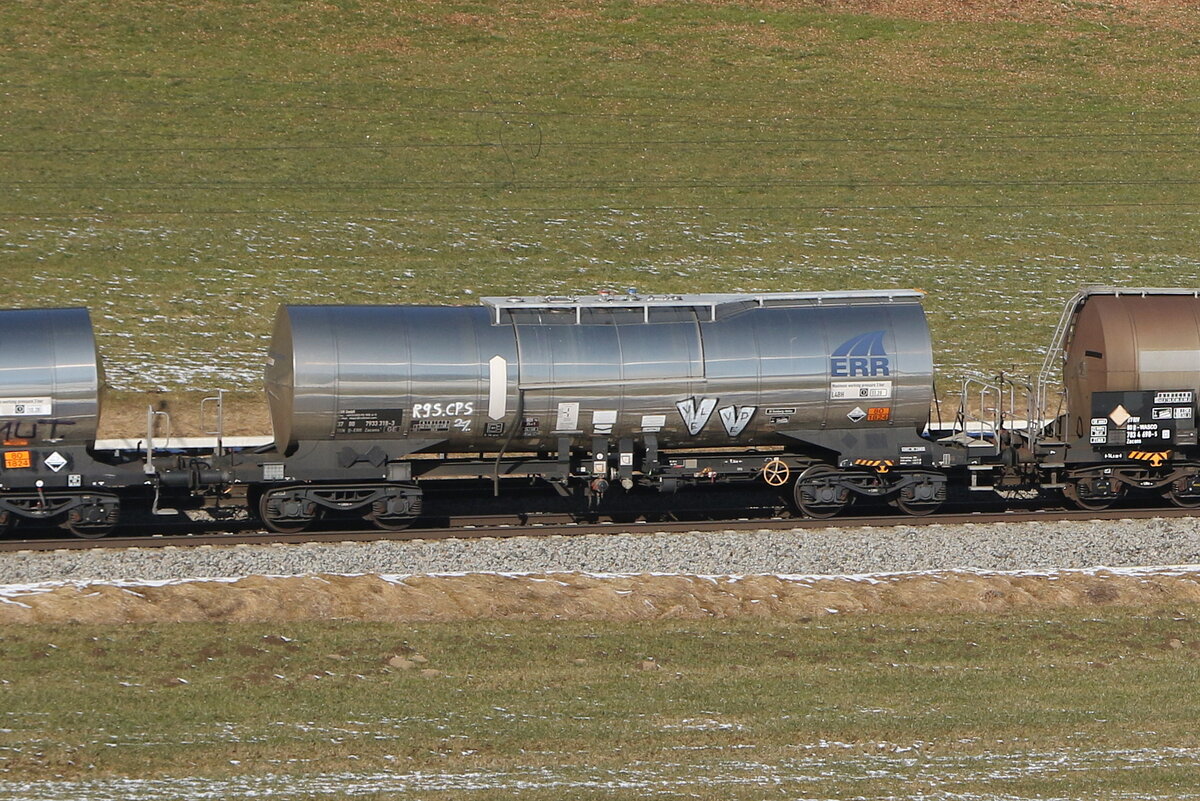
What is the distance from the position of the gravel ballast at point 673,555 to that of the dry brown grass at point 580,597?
0.91m

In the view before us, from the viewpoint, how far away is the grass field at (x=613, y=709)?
A: 526 inches

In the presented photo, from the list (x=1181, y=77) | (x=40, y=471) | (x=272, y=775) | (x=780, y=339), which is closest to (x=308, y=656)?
→ (x=272, y=775)

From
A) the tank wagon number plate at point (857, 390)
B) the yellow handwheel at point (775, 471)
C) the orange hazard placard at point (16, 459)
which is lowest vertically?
the yellow handwheel at point (775, 471)

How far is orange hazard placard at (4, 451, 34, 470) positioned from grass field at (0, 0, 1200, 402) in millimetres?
12166

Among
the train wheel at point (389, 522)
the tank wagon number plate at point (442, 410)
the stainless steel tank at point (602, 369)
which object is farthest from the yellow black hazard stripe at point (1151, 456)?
the train wheel at point (389, 522)

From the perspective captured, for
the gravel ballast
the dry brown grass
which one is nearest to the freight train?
the gravel ballast

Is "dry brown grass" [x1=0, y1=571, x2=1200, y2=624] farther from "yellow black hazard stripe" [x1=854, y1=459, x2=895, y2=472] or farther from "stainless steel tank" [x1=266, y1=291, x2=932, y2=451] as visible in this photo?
"yellow black hazard stripe" [x1=854, y1=459, x2=895, y2=472]

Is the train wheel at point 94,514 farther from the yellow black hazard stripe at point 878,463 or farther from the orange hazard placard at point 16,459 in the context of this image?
the yellow black hazard stripe at point 878,463

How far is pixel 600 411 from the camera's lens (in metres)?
22.7

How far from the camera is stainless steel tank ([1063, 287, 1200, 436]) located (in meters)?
24.2

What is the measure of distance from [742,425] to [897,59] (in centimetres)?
3553

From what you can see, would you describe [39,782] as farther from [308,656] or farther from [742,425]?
[742,425]

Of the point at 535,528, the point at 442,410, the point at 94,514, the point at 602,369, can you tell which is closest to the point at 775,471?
the point at 602,369

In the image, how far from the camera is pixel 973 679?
54.0 feet
